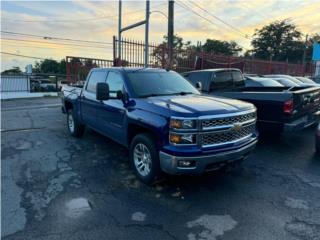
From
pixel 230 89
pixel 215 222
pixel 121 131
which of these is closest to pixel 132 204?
pixel 215 222

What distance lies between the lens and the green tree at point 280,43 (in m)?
65.0

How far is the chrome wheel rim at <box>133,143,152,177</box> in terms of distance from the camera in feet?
14.0

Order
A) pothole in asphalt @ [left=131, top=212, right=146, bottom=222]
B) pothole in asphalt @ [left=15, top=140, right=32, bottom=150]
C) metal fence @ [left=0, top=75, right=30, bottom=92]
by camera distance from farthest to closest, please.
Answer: metal fence @ [left=0, top=75, right=30, bottom=92] → pothole in asphalt @ [left=15, top=140, right=32, bottom=150] → pothole in asphalt @ [left=131, top=212, right=146, bottom=222]

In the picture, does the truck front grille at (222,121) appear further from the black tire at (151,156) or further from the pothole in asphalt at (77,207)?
the pothole in asphalt at (77,207)

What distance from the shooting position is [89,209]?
3.67 m

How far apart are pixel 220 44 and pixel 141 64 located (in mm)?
55498

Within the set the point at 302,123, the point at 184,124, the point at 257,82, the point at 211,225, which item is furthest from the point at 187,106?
the point at 257,82

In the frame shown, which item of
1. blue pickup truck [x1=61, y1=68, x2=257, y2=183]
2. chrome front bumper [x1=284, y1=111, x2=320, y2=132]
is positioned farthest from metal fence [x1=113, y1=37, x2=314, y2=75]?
chrome front bumper [x1=284, y1=111, x2=320, y2=132]

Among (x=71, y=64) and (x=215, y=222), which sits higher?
(x=71, y=64)

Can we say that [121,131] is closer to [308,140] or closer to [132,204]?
[132,204]

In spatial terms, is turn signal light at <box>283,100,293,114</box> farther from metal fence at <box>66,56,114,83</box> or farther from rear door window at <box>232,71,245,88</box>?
metal fence at <box>66,56,114,83</box>

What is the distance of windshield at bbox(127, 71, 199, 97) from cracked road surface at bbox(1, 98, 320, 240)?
58.7 inches

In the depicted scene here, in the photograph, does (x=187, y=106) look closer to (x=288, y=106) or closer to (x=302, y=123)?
(x=288, y=106)

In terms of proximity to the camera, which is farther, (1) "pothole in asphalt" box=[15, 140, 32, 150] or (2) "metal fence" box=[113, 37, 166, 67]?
(2) "metal fence" box=[113, 37, 166, 67]
